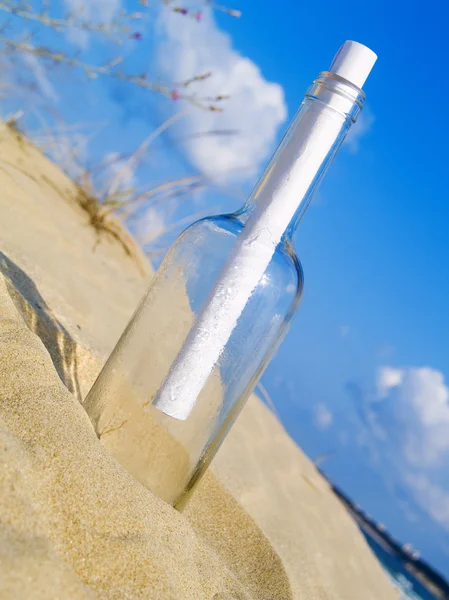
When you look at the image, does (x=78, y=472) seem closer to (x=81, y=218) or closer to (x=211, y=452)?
(x=211, y=452)

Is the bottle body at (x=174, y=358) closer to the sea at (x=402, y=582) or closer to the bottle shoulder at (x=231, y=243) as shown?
the bottle shoulder at (x=231, y=243)

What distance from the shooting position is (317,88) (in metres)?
1.24

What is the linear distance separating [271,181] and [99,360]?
26.1 inches

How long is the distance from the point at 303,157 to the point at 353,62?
184 millimetres

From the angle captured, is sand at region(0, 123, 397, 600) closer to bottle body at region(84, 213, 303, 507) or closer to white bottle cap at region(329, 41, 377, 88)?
bottle body at region(84, 213, 303, 507)

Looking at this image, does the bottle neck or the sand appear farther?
the bottle neck

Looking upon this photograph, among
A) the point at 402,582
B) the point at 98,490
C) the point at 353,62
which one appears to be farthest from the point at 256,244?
the point at 402,582

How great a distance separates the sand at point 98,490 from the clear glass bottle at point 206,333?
0.15 metres

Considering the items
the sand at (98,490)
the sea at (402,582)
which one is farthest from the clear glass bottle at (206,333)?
the sea at (402,582)

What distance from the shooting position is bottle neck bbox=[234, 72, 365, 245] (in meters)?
1.21

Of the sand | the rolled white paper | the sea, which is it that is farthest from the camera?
the sea

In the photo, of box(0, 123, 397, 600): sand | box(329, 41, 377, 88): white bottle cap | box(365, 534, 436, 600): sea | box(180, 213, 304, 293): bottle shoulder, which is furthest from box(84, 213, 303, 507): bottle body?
box(365, 534, 436, 600): sea

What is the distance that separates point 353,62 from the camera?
1205 millimetres

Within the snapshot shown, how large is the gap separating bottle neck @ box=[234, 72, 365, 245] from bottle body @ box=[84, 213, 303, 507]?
0.13 feet
